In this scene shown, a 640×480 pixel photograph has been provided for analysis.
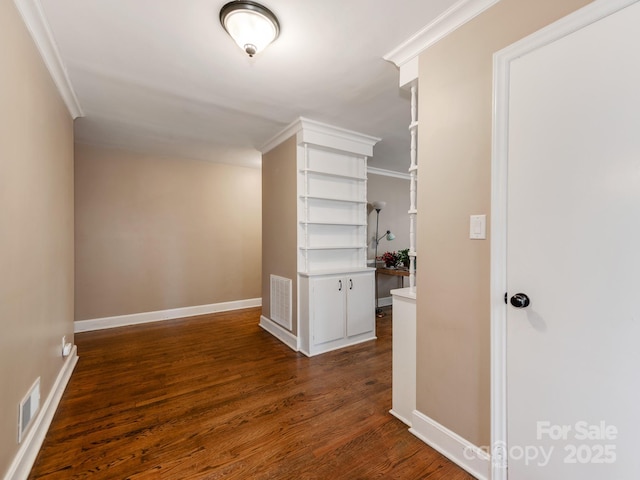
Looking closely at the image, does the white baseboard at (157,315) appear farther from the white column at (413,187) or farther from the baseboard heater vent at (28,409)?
the white column at (413,187)

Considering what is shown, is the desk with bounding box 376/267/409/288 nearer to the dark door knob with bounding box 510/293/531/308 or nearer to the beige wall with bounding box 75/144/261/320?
the beige wall with bounding box 75/144/261/320

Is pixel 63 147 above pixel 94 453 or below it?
above

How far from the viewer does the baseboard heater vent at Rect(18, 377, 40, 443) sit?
150 cm

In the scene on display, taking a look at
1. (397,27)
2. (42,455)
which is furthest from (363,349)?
(397,27)

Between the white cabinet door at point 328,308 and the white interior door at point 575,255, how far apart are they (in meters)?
1.97

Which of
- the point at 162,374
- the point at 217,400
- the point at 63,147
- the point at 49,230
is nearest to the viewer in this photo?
the point at 49,230

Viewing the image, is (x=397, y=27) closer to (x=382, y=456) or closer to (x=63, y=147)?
(x=382, y=456)

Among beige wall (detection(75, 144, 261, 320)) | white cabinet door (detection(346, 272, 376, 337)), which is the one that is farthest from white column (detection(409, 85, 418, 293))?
beige wall (detection(75, 144, 261, 320))

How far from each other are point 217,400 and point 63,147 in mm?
2502

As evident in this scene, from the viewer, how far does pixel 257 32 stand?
1.63 metres

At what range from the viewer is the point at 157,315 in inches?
169

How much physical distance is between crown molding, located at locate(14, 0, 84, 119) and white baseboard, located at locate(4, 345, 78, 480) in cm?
228

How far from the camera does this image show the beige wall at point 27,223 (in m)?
1.35

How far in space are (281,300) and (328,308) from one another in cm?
66
